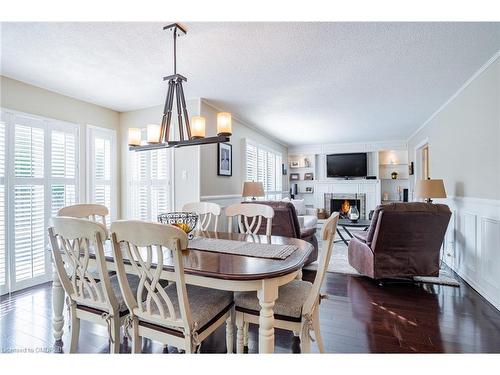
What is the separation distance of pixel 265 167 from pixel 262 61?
3670 mm

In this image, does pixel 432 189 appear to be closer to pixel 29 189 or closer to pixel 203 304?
pixel 203 304

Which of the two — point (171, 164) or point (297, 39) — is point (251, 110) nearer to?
point (171, 164)

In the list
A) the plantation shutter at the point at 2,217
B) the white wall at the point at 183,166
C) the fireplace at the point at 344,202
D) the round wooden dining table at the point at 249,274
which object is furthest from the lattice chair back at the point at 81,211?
the fireplace at the point at 344,202

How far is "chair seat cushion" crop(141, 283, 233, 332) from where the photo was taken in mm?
1422

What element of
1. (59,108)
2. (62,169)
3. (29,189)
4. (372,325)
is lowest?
(372,325)

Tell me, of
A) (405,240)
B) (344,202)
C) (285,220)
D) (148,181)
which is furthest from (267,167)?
(405,240)

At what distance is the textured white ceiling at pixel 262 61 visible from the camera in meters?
2.05

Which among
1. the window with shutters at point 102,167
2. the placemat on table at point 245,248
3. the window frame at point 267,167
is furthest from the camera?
the window frame at point 267,167

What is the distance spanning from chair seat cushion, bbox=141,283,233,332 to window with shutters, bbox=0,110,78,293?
236cm

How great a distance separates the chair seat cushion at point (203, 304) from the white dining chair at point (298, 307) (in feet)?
0.28

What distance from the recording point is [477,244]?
9.66 ft

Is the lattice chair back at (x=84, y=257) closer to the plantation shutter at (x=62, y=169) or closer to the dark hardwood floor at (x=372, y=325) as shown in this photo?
the dark hardwood floor at (x=372, y=325)
